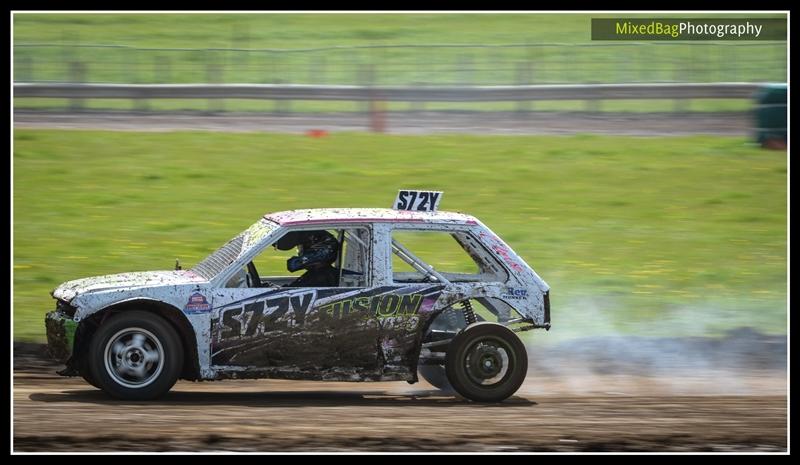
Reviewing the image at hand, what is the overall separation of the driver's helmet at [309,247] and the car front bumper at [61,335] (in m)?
1.76

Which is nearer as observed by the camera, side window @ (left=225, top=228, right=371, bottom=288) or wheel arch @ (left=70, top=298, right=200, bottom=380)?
wheel arch @ (left=70, top=298, right=200, bottom=380)

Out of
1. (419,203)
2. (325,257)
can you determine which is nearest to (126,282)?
(325,257)

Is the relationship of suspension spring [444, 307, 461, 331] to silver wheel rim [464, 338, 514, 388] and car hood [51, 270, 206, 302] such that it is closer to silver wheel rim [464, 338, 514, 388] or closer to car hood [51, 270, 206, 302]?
silver wheel rim [464, 338, 514, 388]

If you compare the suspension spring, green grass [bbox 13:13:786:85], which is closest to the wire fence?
green grass [bbox 13:13:786:85]

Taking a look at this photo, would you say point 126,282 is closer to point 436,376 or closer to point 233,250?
point 233,250

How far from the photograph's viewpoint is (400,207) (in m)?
9.81

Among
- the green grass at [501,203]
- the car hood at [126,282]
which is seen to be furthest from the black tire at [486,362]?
the green grass at [501,203]

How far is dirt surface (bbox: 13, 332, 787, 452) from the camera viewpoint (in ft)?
27.0

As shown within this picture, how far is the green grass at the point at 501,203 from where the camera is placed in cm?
1496

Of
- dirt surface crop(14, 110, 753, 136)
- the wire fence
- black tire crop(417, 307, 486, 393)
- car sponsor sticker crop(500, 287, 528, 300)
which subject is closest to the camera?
car sponsor sticker crop(500, 287, 528, 300)

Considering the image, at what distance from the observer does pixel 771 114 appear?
22391 mm

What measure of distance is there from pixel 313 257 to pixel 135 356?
163 cm

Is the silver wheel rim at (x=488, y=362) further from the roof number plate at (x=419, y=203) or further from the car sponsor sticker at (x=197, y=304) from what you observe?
the car sponsor sticker at (x=197, y=304)

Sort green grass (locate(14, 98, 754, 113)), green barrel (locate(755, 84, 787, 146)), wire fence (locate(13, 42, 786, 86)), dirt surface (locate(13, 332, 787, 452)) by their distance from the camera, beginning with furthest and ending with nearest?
1. wire fence (locate(13, 42, 786, 86))
2. green grass (locate(14, 98, 754, 113))
3. green barrel (locate(755, 84, 787, 146))
4. dirt surface (locate(13, 332, 787, 452))
